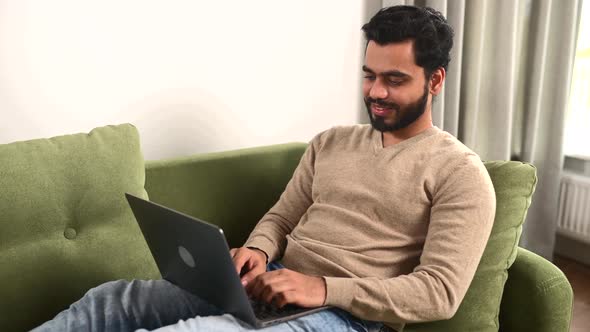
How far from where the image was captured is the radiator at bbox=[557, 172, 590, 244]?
8.55 ft

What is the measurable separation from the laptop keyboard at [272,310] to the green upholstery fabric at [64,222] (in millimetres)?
376

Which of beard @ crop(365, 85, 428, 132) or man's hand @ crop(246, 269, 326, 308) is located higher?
beard @ crop(365, 85, 428, 132)

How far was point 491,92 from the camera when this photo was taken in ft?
8.06

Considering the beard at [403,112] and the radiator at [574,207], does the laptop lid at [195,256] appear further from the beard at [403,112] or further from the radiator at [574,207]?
the radiator at [574,207]

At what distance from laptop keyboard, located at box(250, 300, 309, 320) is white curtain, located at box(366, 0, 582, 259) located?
1236mm

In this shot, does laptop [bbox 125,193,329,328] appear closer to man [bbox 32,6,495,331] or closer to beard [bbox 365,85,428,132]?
man [bbox 32,6,495,331]

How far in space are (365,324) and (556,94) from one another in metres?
1.78

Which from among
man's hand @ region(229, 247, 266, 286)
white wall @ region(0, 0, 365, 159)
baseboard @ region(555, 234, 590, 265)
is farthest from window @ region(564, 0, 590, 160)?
man's hand @ region(229, 247, 266, 286)

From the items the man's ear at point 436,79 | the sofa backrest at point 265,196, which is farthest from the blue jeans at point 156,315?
the man's ear at point 436,79

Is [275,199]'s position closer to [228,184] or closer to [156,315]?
[228,184]

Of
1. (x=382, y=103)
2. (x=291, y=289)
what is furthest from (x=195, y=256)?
(x=382, y=103)

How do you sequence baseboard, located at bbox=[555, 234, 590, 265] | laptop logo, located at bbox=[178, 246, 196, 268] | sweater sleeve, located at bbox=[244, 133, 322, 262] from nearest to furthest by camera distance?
1. laptop logo, located at bbox=[178, 246, 196, 268]
2. sweater sleeve, located at bbox=[244, 133, 322, 262]
3. baseboard, located at bbox=[555, 234, 590, 265]

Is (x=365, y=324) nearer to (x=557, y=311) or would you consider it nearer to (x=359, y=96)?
(x=557, y=311)

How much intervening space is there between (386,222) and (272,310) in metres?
0.33
